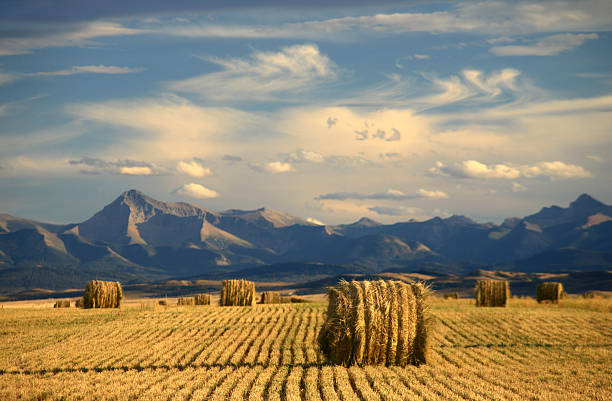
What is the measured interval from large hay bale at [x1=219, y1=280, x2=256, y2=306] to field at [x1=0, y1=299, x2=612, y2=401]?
385 inches

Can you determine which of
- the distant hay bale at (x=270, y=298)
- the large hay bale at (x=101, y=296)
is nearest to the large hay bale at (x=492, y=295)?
the distant hay bale at (x=270, y=298)

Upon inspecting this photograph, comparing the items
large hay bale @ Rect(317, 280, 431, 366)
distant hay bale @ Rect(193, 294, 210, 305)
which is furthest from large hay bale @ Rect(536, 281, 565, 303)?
large hay bale @ Rect(317, 280, 431, 366)

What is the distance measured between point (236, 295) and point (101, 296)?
27.6ft

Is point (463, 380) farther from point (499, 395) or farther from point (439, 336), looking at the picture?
point (439, 336)

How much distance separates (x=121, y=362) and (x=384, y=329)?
7.49m

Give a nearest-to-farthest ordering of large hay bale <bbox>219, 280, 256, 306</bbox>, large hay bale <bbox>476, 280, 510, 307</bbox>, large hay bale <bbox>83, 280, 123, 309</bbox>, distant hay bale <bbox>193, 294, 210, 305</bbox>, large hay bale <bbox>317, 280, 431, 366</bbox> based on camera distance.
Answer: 1. large hay bale <bbox>317, 280, 431, 366</bbox>
2. large hay bale <bbox>83, 280, 123, 309</bbox>
3. large hay bale <bbox>476, 280, 510, 307</bbox>
4. large hay bale <bbox>219, 280, 256, 306</bbox>
5. distant hay bale <bbox>193, 294, 210, 305</bbox>

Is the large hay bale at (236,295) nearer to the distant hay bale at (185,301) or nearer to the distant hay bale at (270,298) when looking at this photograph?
the distant hay bale at (185,301)

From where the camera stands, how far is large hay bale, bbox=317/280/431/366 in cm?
1619

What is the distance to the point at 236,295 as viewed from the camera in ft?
125

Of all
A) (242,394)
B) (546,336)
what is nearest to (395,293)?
(242,394)

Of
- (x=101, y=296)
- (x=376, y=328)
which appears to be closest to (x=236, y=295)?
(x=101, y=296)

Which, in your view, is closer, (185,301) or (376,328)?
(376,328)

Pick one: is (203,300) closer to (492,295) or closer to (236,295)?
(236,295)

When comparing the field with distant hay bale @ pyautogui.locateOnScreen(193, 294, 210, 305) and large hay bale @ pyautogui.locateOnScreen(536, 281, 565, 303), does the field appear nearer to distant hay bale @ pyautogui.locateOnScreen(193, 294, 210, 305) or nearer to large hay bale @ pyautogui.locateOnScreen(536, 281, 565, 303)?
large hay bale @ pyautogui.locateOnScreen(536, 281, 565, 303)
